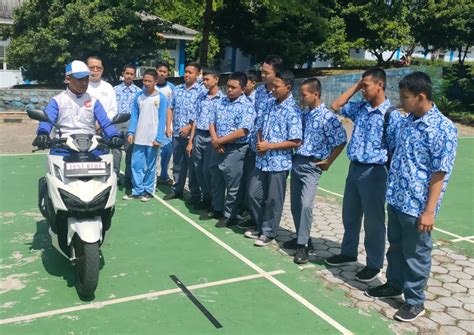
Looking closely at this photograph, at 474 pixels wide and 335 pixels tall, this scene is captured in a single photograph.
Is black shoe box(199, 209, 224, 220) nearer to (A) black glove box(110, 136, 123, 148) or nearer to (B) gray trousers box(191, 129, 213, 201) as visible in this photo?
(B) gray trousers box(191, 129, 213, 201)

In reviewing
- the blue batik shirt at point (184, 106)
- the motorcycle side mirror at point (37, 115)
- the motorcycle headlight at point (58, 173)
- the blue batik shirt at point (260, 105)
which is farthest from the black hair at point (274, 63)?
the motorcycle headlight at point (58, 173)

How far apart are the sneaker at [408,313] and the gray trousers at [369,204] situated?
2.13 feet

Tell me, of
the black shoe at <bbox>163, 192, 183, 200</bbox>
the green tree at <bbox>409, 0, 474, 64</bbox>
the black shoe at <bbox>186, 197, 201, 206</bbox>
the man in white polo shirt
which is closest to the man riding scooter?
the man in white polo shirt

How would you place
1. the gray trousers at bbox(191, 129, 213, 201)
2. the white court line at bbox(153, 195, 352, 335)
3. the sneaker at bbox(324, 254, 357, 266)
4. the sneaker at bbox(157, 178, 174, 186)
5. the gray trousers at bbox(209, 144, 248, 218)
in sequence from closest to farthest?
the white court line at bbox(153, 195, 352, 335) < the sneaker at bbox(324, 254, 357, 266) < the gray trousers at bbox(209, 144, 248, 218) < the gray trousers at bbox(191, 129, 213, 201) < the sneaker at bbox(157, 178, 174, 186)

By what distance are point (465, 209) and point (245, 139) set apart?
3.56m

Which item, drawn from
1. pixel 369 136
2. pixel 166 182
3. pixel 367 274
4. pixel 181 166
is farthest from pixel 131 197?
pixel 369 136

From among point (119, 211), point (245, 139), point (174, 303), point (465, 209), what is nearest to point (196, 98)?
point (245, 139)

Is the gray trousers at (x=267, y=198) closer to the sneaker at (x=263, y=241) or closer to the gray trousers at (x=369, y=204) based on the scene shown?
the sneaker at (x=263, y=241)

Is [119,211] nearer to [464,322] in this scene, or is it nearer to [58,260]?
[58,260]

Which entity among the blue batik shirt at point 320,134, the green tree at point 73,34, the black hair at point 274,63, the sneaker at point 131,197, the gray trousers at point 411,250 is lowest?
the sneaker at point 131,197

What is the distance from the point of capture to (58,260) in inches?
182

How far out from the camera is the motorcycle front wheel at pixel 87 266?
3.76 metres

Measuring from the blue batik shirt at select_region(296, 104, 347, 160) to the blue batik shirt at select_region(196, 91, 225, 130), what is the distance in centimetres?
156

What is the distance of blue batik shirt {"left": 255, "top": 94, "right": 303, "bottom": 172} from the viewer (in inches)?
188
